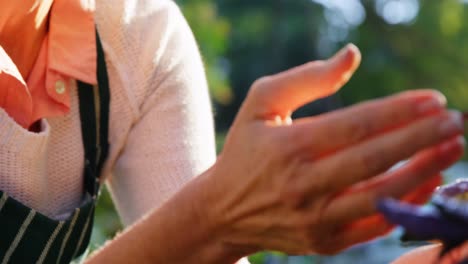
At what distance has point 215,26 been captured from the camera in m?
4.02

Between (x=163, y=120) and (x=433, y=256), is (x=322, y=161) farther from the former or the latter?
(x=163, y=120)

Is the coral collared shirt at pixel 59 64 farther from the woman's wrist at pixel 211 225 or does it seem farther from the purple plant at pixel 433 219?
the purple plant at pixel 433 219

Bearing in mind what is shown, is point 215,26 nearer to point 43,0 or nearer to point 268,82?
point 43,0

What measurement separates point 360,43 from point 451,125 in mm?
10098

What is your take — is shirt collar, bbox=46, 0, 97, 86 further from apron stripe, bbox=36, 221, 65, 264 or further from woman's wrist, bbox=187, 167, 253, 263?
woman's wrist, bbox=187, 167, 253, 263

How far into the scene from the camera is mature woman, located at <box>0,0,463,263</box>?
2.97ft

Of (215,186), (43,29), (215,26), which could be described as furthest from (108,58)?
(215,26)

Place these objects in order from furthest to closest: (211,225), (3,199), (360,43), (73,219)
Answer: (360,43), (73,219), (3,199), (211,225)

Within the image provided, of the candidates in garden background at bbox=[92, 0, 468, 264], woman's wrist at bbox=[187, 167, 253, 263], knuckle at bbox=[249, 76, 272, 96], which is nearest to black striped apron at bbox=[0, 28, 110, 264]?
woman's wrist at bbox=[187, 167, 253, 263]

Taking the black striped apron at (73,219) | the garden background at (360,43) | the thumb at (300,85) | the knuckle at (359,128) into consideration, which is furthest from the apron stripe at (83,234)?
the garden background at (360,43)

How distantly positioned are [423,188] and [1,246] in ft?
2.56

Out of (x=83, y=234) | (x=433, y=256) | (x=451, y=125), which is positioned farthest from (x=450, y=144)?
(x=83, y=234)

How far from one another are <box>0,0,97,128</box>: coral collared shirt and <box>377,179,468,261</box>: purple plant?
798 millimetres

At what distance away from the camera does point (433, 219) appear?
855mm
